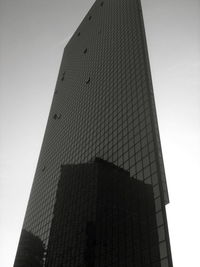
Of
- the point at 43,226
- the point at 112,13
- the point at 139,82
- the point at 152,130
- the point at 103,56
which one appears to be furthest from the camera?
the point at 112,13

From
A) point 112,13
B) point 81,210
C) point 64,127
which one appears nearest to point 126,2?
point 112,13

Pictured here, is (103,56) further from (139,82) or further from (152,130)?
(152,130)

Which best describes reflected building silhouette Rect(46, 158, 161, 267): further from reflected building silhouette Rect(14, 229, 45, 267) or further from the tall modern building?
reflected building silhouette Rect(14, 229, 45, 267)

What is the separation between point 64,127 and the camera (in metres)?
70.8

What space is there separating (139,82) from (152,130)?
10987 millimetres

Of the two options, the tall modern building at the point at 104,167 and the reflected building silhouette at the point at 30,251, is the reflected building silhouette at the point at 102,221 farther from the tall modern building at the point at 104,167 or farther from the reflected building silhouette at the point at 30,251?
the reflected building silhouette at the point at 30,251

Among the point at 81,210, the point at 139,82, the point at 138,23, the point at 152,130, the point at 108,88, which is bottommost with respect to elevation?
the point at 81,210

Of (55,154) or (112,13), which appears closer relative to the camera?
(55,154)

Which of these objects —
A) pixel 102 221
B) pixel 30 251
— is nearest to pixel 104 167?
pixel 102 221

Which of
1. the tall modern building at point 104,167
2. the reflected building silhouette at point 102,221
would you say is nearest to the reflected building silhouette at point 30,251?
the tall modern building at point 104,167

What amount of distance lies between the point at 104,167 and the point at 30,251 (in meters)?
24.7

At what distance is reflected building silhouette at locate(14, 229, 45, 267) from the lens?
5500cm

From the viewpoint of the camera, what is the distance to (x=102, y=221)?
4062 cm

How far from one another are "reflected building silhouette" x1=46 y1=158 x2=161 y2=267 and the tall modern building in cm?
12
